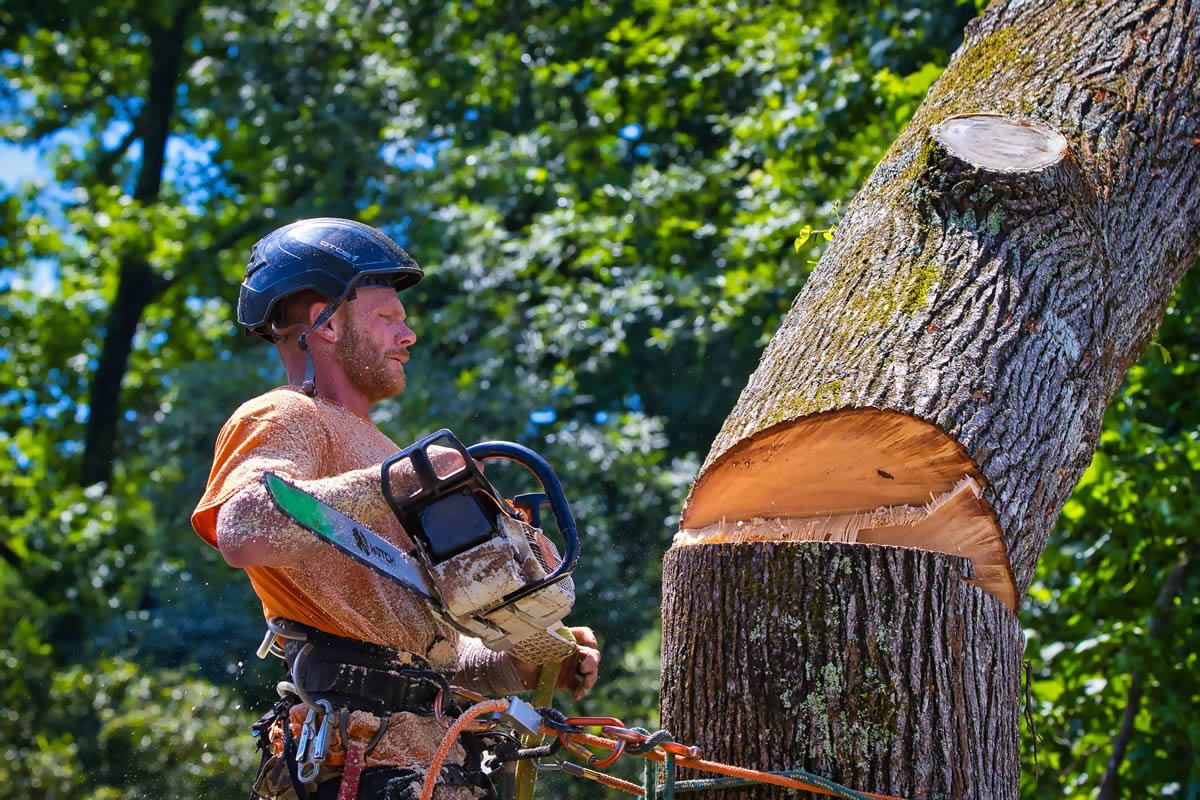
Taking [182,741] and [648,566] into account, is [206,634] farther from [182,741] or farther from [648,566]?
[648,566]

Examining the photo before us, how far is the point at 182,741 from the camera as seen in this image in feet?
30.0

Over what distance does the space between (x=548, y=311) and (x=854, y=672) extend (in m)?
6.47

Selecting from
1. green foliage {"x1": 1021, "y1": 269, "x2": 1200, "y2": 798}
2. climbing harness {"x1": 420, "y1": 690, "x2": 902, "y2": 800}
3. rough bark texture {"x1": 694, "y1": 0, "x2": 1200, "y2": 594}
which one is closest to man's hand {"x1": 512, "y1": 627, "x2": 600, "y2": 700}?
climbing harness {"x1": 420, "y1": 690, "x2": 902, "y2": 800}

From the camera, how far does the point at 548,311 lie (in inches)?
334

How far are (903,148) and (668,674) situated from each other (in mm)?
1619

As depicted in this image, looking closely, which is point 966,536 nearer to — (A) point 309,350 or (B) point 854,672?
(B) point 854,672

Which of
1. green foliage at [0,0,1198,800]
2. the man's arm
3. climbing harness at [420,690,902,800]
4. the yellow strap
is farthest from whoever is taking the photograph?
green foliage at [0,0,1198,800]

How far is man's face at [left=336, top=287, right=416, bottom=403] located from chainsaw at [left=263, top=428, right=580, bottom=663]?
0.58m

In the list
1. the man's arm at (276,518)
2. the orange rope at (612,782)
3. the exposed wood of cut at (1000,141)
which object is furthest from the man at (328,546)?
the exposed wood of cut at (1000,141)

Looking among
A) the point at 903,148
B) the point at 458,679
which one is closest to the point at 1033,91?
the point at 903,148

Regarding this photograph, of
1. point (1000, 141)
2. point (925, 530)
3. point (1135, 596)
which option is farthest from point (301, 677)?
point (1135, 596)

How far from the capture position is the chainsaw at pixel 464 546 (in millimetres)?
2125

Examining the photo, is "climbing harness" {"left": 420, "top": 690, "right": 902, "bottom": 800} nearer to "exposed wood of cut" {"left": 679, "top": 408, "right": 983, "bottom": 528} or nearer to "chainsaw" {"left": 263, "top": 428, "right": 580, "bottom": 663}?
"chainsaw" {"left": 263, "top": 428, "right": 580, "bottom": 663}

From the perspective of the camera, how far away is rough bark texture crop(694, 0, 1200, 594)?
8.31ft
